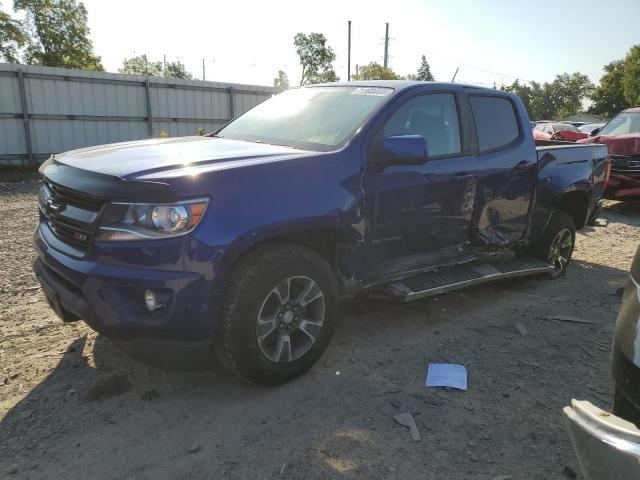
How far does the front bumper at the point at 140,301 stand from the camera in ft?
8.52

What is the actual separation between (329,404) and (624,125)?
34.7 ft

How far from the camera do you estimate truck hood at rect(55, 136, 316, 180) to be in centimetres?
277

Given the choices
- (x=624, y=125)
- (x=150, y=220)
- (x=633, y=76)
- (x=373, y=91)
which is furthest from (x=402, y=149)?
(x=633, y=76)

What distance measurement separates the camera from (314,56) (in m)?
46.2

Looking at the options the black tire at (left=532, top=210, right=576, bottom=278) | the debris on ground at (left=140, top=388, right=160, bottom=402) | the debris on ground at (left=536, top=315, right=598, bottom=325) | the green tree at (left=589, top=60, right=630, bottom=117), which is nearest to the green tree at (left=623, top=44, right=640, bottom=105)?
the green tree at (left=589, top=60, right=630, bottom=117)

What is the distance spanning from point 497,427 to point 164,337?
1.85m

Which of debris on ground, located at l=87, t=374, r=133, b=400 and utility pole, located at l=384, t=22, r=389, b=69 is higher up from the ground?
utility pole, located at l=384, t=22, r=389, b=69

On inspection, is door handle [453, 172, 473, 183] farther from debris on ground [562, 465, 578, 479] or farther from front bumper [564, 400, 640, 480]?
front bumper [564, 400, 640, 480]

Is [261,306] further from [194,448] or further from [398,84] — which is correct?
[398,84]

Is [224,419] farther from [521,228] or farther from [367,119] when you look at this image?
[521,228]

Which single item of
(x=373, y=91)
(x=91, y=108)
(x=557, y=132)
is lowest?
(x=557, y=132)

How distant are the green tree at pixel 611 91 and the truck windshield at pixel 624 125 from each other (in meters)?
52.9

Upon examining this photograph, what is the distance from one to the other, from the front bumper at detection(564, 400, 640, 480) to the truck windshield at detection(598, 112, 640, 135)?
1062 cm

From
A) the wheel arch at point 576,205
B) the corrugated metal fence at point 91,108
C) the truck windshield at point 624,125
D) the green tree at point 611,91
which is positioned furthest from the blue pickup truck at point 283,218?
the green tree at point 611,91
